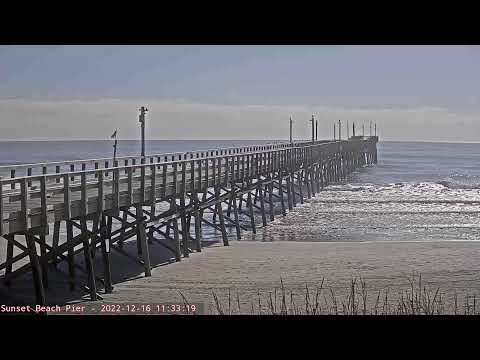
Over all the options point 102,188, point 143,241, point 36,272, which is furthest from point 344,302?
point 143,241

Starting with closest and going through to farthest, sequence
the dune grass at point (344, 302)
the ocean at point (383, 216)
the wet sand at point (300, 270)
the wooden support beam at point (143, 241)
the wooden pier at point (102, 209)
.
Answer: the dune grass at point (344, 302) < the wooden pier at point (102, 209) < the wet sand at point (300, 270) < the wooden support beam at point (143, 241) < the ocean at point (383, 216)

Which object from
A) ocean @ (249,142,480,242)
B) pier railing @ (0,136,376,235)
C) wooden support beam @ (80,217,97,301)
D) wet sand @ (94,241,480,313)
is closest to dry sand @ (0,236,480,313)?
wet sand @ (94,241,480,313)

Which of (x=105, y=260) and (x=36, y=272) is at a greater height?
(x=36, y=272)

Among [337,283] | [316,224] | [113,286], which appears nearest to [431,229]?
[316,224]

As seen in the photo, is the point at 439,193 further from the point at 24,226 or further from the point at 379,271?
the point at 24,226

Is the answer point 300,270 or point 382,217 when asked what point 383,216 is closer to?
point 382,217

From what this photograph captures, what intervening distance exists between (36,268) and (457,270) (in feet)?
24.3

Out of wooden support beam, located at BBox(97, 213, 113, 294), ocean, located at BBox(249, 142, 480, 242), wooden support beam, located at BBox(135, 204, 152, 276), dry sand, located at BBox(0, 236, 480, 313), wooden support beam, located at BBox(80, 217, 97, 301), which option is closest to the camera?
wooden support beam, located at BBox(80, 217, 97, 301)

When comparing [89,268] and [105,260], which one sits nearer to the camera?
[89,268]

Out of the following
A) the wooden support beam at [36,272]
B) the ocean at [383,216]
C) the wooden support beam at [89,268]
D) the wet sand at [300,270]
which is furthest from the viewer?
the ocean at [383,216]

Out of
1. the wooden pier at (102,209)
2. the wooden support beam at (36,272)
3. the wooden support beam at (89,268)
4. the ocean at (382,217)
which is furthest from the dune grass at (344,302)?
the ocean at (382,217)

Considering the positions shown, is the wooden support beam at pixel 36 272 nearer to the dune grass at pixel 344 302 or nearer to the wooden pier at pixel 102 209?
the wooden pier at pixel 102 209

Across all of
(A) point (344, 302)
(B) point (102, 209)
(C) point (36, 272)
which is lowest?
(A) point (344, 302)

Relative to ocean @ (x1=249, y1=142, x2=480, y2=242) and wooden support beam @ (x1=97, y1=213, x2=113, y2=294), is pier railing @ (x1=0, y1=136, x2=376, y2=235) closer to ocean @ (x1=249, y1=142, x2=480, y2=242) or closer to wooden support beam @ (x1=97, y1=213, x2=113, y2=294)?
wooden support beam @ (x1=97, y1=213, x2=113, y2=294)
